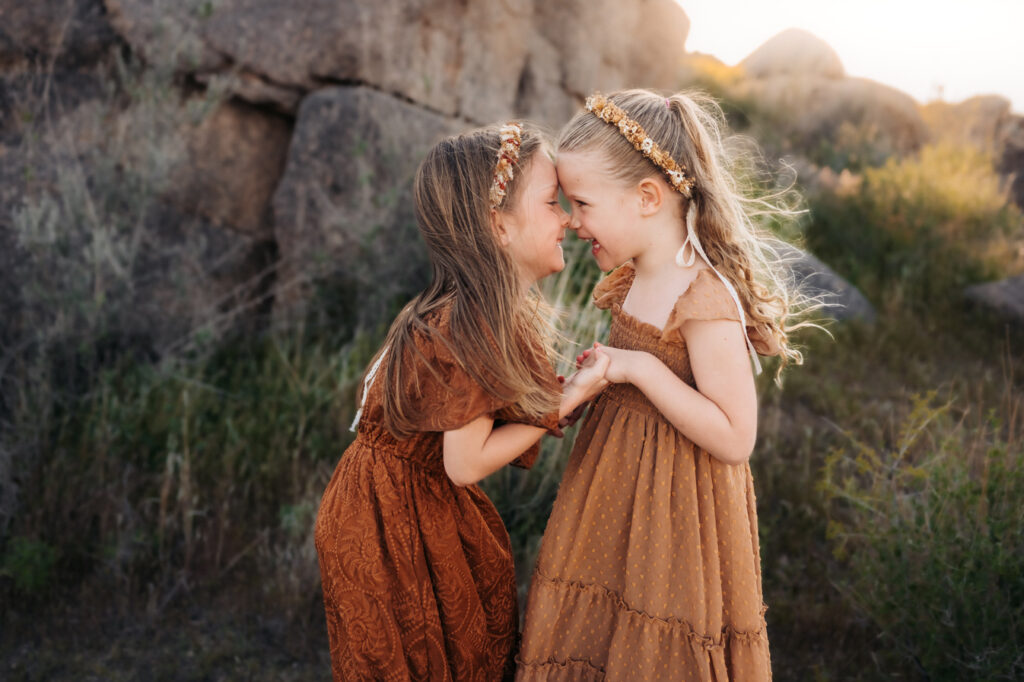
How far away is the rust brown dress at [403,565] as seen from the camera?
1.83 m

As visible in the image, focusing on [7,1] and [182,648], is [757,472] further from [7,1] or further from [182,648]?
[7,1]

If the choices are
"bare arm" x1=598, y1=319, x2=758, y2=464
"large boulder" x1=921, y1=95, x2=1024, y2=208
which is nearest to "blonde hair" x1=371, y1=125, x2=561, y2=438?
"bare arm" x1=598, y1=319, x2=758, y2=464

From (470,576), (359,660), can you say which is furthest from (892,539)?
(359,660)

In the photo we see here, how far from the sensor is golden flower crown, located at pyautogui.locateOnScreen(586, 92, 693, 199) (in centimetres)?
181

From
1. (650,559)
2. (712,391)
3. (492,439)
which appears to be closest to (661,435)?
(712,391)

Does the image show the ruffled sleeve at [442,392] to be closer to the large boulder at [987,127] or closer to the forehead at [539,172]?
the forehead at [539,172]

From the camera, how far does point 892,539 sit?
2664 millimetres

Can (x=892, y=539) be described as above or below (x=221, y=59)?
below

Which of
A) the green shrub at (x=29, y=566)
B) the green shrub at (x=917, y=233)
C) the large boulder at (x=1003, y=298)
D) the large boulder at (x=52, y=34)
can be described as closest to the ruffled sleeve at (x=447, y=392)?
the green shrub at (x=29, y=566)

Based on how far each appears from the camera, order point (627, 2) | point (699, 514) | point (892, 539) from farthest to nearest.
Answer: point (627, 2) < point (892, 539) < point (699, 514)

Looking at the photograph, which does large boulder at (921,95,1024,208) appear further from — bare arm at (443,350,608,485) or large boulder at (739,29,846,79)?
bare arm at (443,350,608,485)

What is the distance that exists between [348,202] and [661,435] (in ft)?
12.3

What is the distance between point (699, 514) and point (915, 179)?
6.66 m

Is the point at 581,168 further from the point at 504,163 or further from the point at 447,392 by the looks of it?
the point at 447,392
